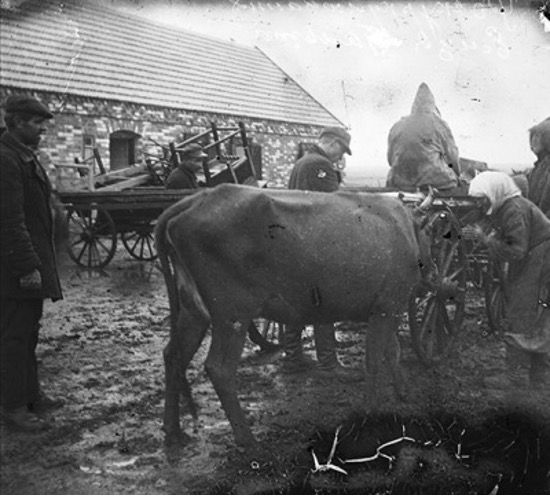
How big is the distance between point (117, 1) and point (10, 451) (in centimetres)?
330

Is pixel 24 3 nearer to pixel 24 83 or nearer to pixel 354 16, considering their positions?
pixel 24 83

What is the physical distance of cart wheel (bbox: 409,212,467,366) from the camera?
5.03 m

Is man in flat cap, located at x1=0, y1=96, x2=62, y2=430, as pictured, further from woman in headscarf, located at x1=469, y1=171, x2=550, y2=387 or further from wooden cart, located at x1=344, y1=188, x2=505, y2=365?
woman in headscarf, located at x1=469, y1=171, x2=550, y2=387

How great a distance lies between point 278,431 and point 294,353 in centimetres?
142

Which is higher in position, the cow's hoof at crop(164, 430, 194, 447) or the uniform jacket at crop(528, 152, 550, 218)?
the uniform jacket at crop(528, 152, 550, 218)

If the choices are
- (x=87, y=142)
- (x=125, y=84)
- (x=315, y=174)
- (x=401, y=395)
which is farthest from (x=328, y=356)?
(x=125, y=84)

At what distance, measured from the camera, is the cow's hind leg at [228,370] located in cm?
357

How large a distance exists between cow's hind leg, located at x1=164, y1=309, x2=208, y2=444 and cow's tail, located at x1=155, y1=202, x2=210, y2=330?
0.07m

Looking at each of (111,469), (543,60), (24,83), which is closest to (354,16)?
(543,60)

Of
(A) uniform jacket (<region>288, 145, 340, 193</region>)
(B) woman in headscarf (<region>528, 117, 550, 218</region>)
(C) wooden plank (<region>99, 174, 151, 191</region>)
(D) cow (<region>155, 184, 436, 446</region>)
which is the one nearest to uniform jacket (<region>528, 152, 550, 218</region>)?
(B) woman in headscarf (<region>528, 117, 550, 218</region>)

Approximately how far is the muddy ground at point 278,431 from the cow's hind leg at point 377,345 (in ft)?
0.39

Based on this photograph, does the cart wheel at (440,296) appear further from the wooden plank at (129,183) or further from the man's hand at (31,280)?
the wooden plank at (129,183)

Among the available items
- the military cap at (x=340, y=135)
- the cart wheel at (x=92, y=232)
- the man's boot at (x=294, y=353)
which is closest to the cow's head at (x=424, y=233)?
the military cap at (x=340, y=135)

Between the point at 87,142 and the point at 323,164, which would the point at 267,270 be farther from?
the point at 87,142
